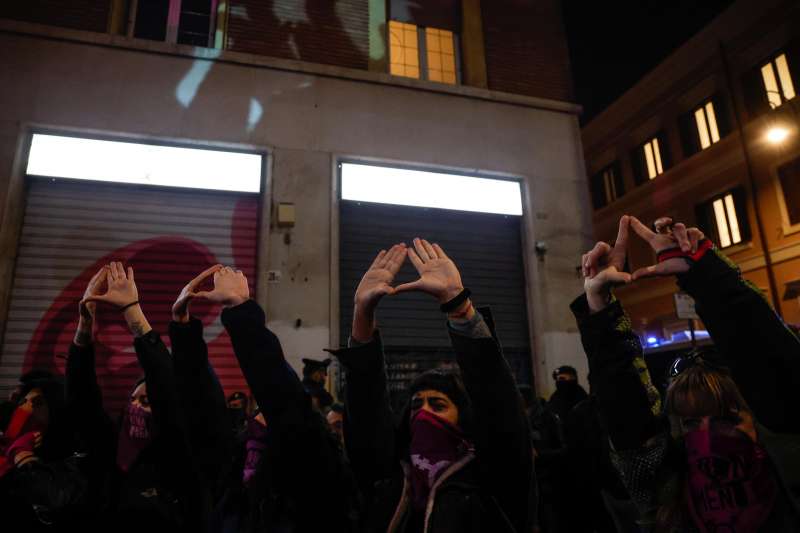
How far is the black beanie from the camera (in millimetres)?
2559

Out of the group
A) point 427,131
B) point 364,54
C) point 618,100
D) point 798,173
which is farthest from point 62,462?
point 618,100

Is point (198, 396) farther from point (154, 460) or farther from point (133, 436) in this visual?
point (133, 436)

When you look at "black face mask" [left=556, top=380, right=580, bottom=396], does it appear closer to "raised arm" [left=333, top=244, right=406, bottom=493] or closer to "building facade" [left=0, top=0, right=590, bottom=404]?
"building facade" [left=0, top=0, right=590, bottom=404]

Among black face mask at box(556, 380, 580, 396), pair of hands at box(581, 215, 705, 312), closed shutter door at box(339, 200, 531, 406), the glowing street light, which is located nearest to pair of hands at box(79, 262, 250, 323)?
pair of hands at box(581, 215, 705, 312)

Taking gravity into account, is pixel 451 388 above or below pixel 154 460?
above

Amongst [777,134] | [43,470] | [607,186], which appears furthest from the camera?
[607,186]

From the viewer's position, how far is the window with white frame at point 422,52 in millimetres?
10727

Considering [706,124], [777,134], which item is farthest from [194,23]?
[706,124]

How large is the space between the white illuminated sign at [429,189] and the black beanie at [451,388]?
6775 millimetres

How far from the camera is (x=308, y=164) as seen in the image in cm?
907

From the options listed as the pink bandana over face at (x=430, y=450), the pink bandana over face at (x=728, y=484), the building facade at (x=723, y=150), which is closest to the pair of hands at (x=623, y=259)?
the pink bandana over face at (x=728, y=484)

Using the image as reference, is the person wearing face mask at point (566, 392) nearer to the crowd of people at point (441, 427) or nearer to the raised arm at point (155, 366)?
the crowd of people at point (441, 427)

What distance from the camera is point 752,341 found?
1.83 meters

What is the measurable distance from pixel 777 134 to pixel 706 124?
3198 mm
